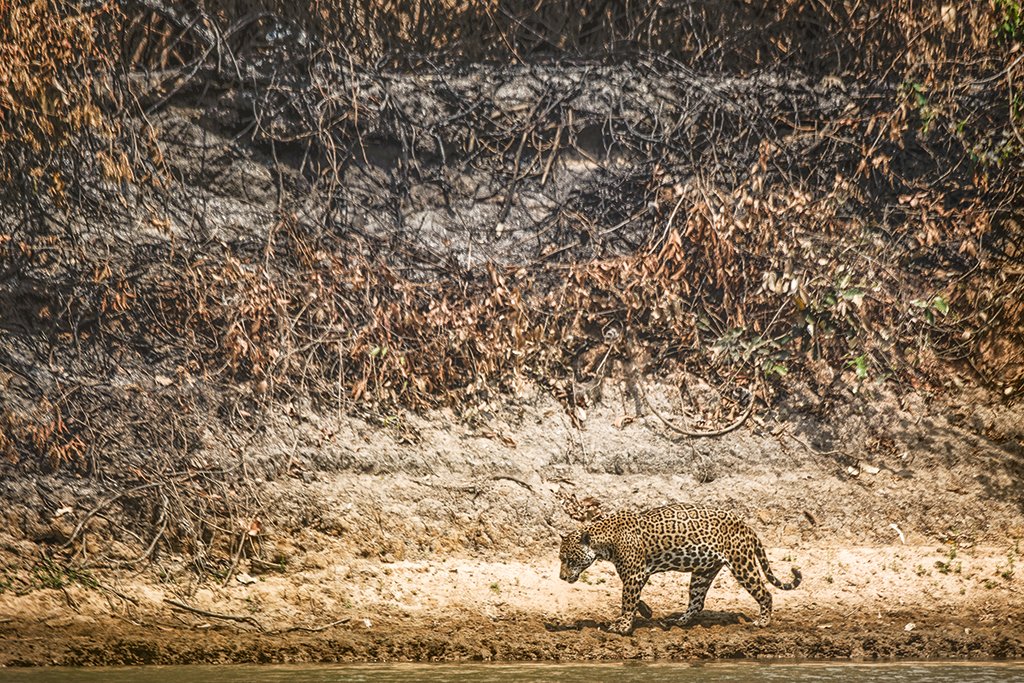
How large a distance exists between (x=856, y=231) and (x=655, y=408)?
204 cm

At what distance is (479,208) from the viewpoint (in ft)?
25.0

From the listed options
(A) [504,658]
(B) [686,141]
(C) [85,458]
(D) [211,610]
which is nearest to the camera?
(A) [504,658]

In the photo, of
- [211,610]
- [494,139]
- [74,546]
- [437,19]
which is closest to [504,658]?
[211,610]

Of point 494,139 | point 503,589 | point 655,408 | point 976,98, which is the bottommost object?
point 503,589

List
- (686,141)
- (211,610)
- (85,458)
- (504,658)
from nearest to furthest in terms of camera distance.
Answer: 1. (504,658)
2. (211,610)
3. (85,458)
4. (686,141)

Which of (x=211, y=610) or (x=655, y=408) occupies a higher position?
(x=655, y=408)

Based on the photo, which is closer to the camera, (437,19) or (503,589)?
(503,589)

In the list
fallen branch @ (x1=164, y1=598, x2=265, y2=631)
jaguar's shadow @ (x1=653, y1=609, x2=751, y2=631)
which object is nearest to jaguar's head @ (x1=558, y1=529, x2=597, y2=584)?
jaguar's shadow @ (x1=653, y1=609, x2=751, y2=631)

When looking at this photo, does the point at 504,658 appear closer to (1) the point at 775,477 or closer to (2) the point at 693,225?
(1) the point at 775,477

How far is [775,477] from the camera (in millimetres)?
7016

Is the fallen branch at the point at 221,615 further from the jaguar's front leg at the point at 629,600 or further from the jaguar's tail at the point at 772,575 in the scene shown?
the jaguar's tail at the point at 772,575

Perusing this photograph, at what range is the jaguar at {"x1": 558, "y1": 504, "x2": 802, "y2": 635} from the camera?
6.31 m

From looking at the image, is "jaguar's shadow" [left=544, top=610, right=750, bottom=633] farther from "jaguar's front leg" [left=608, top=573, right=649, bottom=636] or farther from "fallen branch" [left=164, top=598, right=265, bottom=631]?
"fallen branch" [left=164, top=598, right=265, bottom=631]

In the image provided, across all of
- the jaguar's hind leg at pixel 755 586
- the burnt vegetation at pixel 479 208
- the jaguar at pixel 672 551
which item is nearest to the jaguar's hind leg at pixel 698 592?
the jaguar at pixel 672 551
